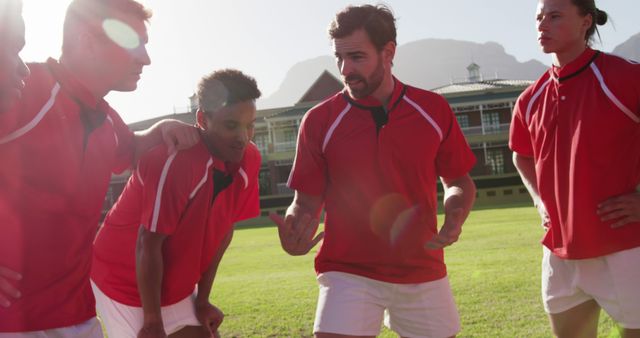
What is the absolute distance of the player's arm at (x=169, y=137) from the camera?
12.4 ft

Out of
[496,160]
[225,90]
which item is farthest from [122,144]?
[496,160]

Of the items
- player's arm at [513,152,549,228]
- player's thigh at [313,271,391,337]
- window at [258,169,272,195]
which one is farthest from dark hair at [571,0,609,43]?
window at [258,169,272,195]

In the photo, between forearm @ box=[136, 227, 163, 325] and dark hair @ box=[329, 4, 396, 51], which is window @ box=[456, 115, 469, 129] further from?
forearm @ box=[136, 227, 163, 325]

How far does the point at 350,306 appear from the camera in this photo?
12.2 ft

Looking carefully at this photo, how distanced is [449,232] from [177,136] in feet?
5.53

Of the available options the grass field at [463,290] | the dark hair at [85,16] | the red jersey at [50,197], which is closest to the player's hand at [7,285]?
the red jersey at [50,197]

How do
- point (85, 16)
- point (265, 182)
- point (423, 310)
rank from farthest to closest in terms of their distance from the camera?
point (265, 182)
point (423, 310)
point (85, 16)

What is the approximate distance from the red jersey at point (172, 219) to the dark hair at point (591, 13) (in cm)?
242

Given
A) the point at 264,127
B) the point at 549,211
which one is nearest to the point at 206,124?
the point at 549,211

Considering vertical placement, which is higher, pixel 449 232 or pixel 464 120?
pixel 464 120

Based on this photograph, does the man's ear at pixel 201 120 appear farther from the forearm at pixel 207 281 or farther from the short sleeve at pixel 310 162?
the forearm at pixel 207 281

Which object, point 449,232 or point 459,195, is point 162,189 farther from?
point 459,195

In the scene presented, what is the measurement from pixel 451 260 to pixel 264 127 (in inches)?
1867

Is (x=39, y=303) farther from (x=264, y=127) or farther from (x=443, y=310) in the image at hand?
(x=264, y=127)
